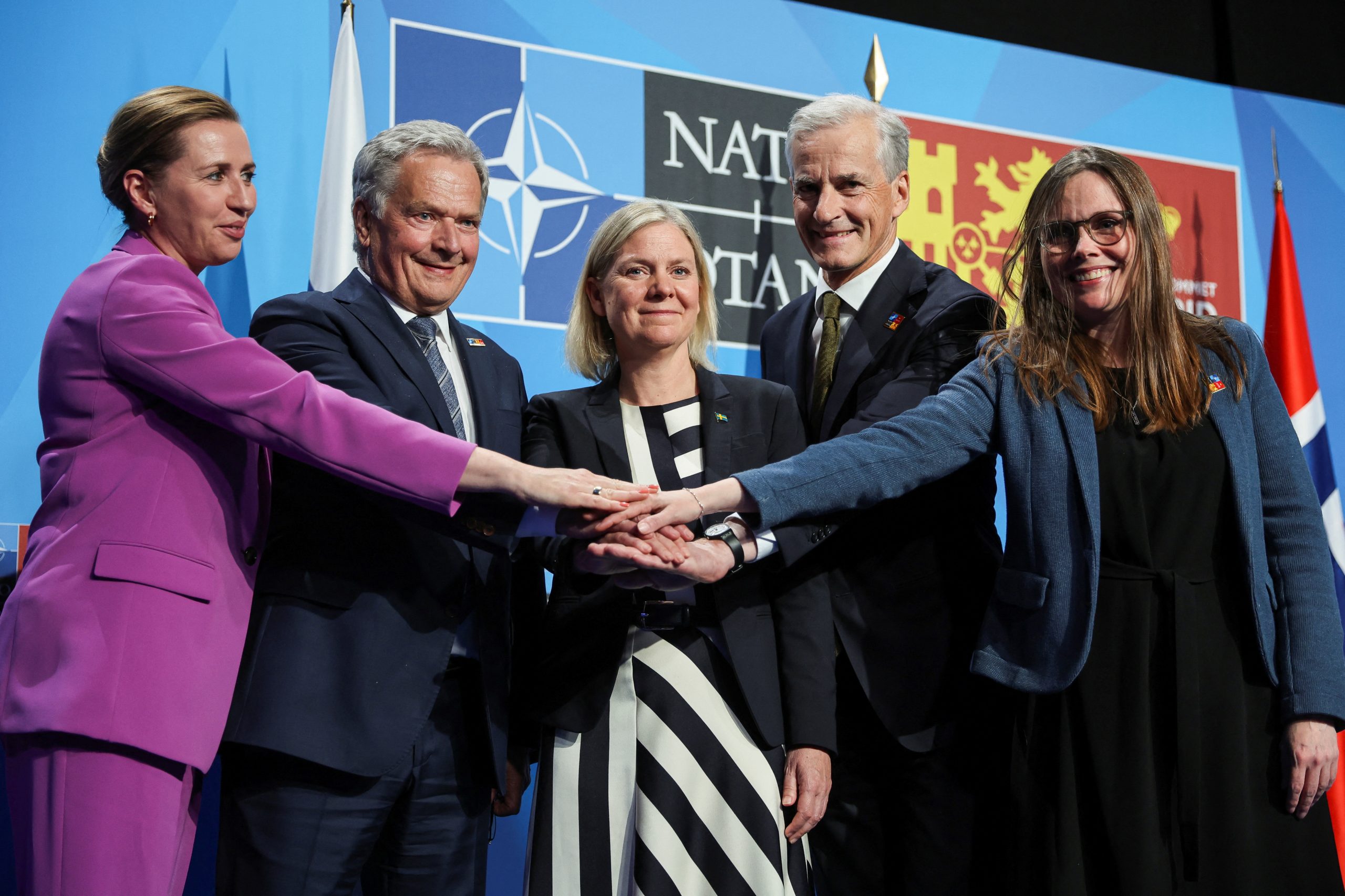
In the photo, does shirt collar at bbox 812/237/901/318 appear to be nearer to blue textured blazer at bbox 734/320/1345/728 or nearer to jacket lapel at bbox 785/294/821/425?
jacket lapel at bbox 785/294/821/425

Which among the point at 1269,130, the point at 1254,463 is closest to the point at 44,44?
the point at 1254,463

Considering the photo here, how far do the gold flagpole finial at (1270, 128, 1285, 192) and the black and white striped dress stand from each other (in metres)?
3.64

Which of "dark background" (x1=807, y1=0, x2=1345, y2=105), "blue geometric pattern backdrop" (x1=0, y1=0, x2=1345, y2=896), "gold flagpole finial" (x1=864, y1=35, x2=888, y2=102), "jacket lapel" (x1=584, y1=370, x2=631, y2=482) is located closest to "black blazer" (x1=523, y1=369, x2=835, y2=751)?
"jacket lapel" (x1=584, y1=370, x2=631, y2=482)

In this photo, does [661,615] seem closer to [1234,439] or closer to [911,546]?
[911,546]

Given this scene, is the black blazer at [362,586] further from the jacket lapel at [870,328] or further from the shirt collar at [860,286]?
the shirt collar at [860,286]

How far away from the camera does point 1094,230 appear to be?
2.03m

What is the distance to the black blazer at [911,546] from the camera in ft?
7.05

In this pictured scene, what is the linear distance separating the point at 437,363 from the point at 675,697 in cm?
73

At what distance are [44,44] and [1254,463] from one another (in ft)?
9.85

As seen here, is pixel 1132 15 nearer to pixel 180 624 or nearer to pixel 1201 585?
pixel 1201 585

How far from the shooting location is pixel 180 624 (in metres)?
1.73

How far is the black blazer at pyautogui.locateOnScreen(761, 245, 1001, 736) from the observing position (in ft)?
7.05

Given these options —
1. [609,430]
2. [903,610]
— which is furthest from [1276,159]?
[609,430]

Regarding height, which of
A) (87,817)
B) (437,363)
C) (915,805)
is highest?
(437,363)
